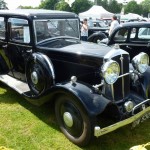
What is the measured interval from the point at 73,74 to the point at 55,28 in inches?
43.3

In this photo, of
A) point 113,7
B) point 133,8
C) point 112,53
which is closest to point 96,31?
point 112,53

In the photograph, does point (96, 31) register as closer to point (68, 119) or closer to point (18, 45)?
point (18, 45)

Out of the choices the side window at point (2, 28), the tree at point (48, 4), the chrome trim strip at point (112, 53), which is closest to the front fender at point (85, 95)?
the chrome trim strip at point (112, 53)

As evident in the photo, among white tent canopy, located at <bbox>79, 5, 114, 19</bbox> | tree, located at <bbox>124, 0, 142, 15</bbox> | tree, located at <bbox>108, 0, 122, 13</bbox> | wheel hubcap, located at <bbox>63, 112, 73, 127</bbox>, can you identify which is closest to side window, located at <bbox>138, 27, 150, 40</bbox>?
A: wheel hubcap, located at <bbox>63, 112, 73, 127</bbox>

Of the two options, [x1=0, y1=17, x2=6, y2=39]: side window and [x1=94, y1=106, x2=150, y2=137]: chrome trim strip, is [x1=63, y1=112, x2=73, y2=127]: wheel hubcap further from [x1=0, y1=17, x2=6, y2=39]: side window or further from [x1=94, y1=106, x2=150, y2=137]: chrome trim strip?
[x1=0, y1=17, x2=6, y2=39]: side window

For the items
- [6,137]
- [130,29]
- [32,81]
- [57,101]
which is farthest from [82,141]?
[130,29]

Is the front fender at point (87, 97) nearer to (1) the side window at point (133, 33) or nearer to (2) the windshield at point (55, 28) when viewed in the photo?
(2) the windshield at point (55, 28)

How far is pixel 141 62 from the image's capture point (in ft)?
14.4

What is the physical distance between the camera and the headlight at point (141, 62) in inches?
171

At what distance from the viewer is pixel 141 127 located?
14.5 ft

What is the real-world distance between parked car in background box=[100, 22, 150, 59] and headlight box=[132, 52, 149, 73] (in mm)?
2813

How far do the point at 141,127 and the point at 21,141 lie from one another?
1.99 metres

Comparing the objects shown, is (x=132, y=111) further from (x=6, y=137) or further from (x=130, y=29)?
(x=130, y=29)

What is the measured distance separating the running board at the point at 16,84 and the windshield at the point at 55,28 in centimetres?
94
